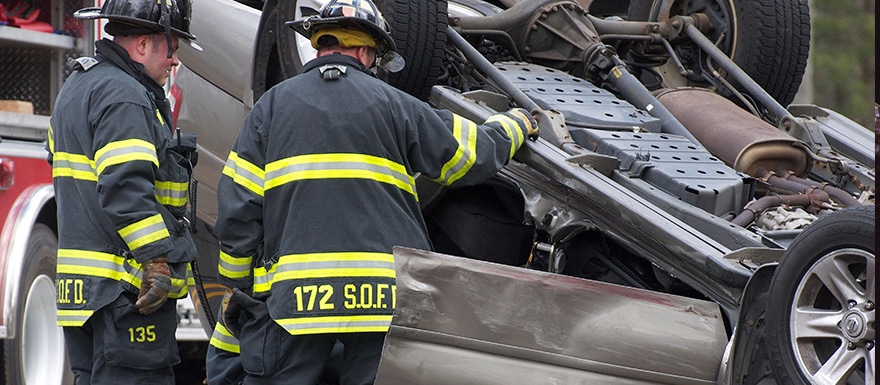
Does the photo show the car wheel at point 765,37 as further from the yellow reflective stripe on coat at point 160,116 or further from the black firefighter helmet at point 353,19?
the yellow reflective stripe on coat at point 160,116

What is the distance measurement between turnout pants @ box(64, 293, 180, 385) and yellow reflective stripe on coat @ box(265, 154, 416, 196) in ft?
2.41

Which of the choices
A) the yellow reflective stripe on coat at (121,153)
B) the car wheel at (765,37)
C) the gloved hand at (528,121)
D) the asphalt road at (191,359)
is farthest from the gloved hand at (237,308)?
the asphalt road at (191,359)

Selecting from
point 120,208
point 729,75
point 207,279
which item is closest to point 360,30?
point 120,208

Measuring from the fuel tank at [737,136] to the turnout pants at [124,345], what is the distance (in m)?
2.08

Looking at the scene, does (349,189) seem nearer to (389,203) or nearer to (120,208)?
(389,203)

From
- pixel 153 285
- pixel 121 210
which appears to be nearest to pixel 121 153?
pixel 121 210

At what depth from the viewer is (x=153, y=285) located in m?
4.09

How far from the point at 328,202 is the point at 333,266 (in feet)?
0.64

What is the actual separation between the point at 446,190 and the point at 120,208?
121 cm

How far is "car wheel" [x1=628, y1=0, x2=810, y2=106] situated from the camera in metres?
5.29

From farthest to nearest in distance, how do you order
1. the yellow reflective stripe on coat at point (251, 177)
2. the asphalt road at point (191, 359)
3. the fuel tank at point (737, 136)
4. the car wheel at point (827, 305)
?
the asphalt road at point (191, 359) → the fuel tank at point (737, 136) → the yellow reflective stripe on coat at point (251, 177) → the car wheel at point (827, 305)

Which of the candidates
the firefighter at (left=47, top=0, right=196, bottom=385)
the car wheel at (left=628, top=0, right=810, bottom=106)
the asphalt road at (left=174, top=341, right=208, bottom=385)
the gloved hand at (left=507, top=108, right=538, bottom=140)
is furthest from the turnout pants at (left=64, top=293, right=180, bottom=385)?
the asphalt road at (left=174, top=341, right=208, bottom=385)

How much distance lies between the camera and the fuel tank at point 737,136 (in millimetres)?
4574

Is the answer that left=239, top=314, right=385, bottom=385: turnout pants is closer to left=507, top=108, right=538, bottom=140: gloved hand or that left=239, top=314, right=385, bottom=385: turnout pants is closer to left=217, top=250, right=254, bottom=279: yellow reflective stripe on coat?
left=217, top=250, right=254, bottom=279: yellow reflective stripe on coat
